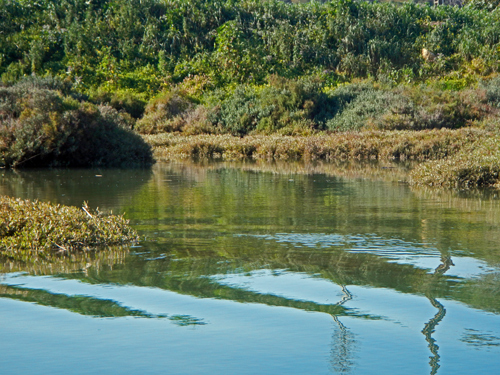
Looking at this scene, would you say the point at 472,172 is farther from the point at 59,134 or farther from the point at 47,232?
the point at 59,134

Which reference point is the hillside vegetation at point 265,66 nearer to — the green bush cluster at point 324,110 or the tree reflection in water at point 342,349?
the green bush cluster at point 324,110

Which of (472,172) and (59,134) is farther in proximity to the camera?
(59,134)

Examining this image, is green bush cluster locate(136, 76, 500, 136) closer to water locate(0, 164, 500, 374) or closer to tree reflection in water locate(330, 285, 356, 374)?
water locate(0, 164, 500, 374)

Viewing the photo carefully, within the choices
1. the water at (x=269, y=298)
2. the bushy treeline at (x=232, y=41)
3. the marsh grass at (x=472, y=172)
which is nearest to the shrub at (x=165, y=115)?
the bushy treeline at (x=232, y=41)

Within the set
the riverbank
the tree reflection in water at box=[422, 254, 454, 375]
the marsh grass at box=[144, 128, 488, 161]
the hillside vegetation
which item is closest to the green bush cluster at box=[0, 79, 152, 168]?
the hillside vegetation

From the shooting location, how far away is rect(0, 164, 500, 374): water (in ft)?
15.1

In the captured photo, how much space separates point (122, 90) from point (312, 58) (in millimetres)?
15922

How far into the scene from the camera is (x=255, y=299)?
6039 millimetres

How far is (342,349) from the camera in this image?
474cm

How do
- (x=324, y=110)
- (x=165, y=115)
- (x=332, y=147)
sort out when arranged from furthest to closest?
(x=165, y=115), (x=324, y=110), (x=332, y=147)

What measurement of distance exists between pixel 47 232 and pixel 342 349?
4.72 m

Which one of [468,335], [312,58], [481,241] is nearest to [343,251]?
[481,241]

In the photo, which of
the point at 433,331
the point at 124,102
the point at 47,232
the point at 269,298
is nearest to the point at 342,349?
the point at 433,331

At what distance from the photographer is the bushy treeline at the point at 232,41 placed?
52750mm
